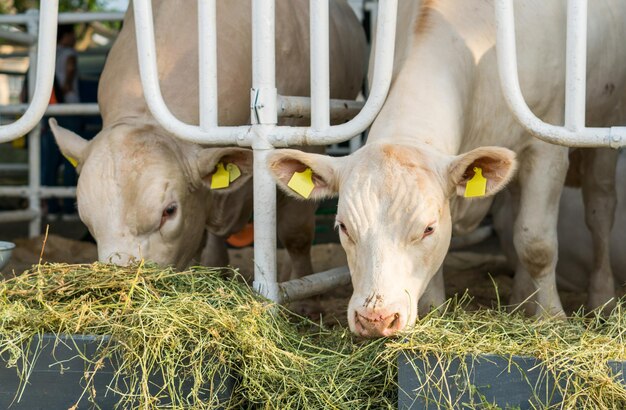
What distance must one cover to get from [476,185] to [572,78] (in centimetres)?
52

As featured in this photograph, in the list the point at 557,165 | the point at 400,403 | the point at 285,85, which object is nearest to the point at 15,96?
the point at 285,85

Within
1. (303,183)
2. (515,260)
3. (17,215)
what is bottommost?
(515,260)

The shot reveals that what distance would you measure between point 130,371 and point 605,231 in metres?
3.47

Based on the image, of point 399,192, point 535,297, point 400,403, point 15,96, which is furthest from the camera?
point 15,96

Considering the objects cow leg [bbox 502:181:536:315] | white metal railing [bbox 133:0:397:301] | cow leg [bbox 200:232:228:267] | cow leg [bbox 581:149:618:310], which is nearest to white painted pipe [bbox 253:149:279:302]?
white metal railing [bbox 133:0:397:301]

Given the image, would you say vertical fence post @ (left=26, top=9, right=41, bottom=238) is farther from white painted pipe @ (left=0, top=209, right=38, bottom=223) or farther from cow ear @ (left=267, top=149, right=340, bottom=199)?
cow ear @ (left=267, top=149, right=340, bottom=199)

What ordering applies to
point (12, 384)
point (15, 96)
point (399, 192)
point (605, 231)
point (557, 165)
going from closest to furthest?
point (12, 384) → point (399, 192) → point (557, 165) → point (605, 231) → point (15, 96)

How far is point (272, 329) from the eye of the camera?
3.54 m

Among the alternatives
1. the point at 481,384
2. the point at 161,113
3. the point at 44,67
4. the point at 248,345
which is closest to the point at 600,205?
the point at 161,113

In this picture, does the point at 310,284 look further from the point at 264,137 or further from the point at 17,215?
the point at 17,215

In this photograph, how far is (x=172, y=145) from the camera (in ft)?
15.2

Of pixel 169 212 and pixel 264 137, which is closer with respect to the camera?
pixel 264 137

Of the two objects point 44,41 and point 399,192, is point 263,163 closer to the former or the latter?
point 399,192

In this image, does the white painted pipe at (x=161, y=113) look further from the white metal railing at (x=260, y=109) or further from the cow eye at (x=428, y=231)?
the cow eye at (x=428, y=231)
